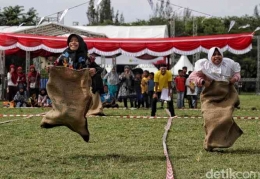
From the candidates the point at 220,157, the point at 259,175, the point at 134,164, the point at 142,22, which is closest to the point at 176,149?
the point at 220,157

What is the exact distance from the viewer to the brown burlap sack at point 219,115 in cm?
930

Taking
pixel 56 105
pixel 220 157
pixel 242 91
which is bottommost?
pixel 242 91

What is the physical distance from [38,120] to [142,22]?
207ft

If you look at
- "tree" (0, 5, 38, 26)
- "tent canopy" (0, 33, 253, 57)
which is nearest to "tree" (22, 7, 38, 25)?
"tree" (0, 5, 38, 26)

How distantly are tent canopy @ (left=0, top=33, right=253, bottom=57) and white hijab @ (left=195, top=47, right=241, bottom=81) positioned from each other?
13914mm

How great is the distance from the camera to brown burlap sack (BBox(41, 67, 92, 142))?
8.76m

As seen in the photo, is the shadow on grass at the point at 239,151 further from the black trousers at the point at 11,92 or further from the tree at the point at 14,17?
the tree at the point at 14,17

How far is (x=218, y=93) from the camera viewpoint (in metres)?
9.55

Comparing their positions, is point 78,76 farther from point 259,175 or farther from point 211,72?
point 259,175

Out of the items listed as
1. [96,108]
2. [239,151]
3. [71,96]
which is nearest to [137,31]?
[96,108]

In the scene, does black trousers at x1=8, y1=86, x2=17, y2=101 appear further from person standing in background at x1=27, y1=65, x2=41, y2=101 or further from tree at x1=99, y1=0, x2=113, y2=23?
tree at x1=99, y1=0, x2=113, y2=23

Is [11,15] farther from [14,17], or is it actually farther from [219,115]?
[219,115]

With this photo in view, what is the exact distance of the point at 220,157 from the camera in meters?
8.56

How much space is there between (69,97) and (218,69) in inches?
90.9
